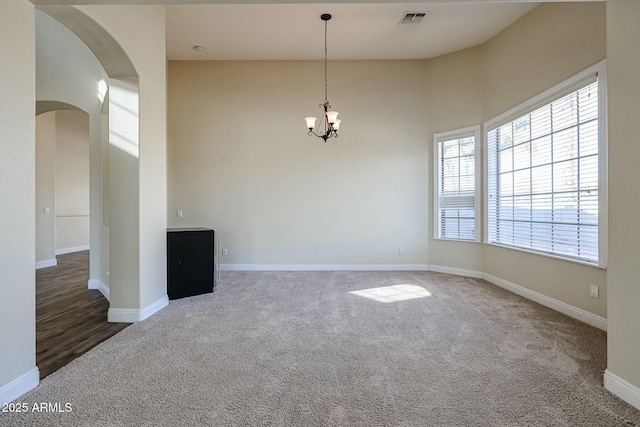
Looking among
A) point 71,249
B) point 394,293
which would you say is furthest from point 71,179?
point 394,293

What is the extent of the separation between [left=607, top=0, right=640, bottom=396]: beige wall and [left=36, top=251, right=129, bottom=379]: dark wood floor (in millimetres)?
3712

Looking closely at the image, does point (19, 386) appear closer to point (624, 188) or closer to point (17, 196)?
point (17, 196)

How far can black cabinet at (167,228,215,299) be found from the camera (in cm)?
397

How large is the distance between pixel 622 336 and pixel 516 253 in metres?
2.52

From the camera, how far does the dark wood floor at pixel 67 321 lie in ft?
8.30

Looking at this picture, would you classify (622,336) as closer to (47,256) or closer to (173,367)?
(173,367)

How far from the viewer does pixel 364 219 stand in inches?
226

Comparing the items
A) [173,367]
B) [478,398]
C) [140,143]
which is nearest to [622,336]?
[478,398]

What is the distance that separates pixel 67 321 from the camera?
10.6ft

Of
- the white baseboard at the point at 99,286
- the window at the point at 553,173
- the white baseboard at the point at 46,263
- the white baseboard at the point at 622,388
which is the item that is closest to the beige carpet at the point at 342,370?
the white baseboard at the point at 622,388

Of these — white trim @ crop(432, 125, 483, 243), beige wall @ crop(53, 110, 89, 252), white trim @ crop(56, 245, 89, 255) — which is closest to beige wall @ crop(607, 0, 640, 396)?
white trim @ crop(432, 125, 483, 243)

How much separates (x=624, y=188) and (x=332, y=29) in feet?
Result: 13.3

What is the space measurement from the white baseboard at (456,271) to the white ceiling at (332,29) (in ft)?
11.8

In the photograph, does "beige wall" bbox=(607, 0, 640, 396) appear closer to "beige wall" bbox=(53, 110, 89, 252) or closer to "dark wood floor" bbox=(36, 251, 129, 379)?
"dark wood floor" bbox=(36, 251, 129, 379)
